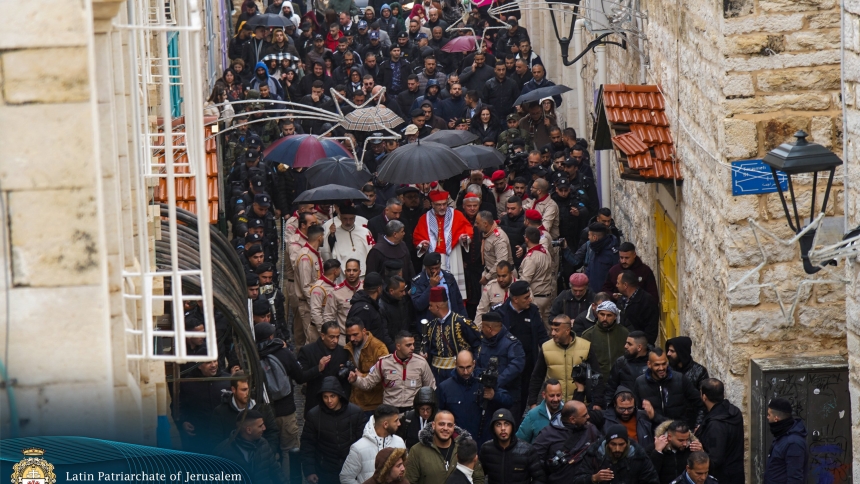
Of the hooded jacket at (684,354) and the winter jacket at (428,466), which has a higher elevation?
the hooded jacket at (684,354)

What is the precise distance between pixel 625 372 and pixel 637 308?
1628 millimetres

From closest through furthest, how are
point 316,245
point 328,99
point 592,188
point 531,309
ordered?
point 531,309
point 316,245
point 592,188
point 328,99

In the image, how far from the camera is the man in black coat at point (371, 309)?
11.3 meters

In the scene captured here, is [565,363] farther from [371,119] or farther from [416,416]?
[371,119]

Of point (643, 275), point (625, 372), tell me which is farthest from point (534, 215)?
point (625, 372)

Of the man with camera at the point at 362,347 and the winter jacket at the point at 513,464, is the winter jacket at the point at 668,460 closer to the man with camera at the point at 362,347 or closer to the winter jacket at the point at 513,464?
the winter jacket at the point at 513,464

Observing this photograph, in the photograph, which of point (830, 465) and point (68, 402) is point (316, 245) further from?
point (68, 402)

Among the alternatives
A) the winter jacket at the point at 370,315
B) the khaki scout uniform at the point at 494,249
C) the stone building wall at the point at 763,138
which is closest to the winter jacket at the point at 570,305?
the winter jacket at the point at 370,315

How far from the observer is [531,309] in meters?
11.2

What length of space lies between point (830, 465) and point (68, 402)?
5.93 meters

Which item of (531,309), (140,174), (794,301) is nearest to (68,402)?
(140,174)

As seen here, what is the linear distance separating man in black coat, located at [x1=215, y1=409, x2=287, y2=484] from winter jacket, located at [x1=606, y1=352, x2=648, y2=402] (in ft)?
8.26

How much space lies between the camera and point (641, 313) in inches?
440

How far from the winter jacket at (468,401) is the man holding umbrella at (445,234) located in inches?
135
